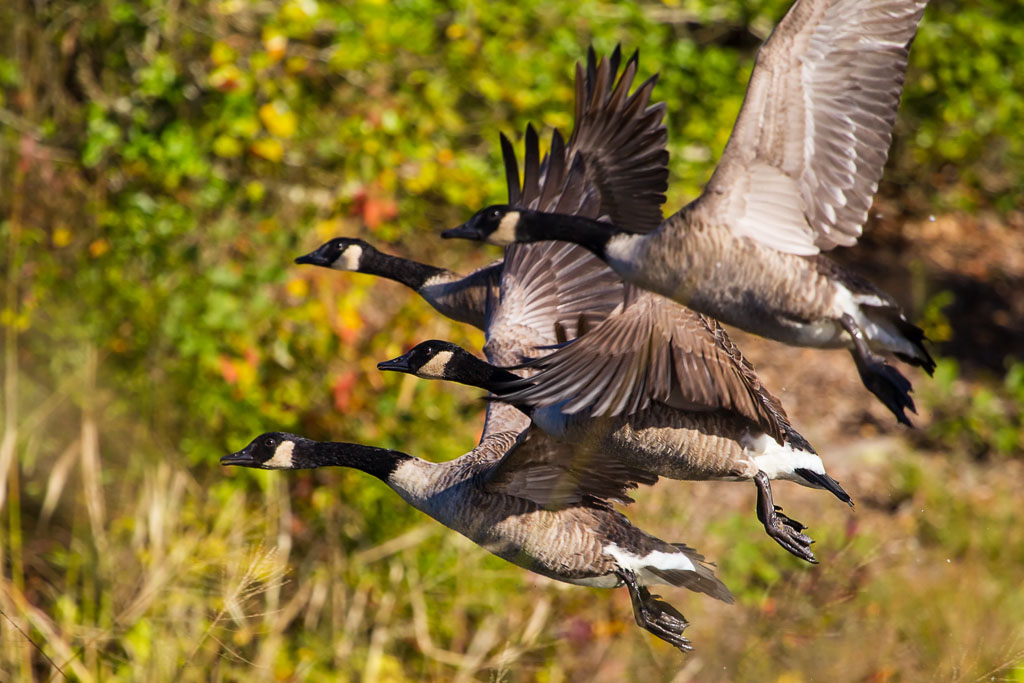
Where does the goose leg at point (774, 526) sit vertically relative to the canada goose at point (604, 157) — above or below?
below

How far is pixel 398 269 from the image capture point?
6207mm

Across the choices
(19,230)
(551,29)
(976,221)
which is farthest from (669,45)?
(19,230)

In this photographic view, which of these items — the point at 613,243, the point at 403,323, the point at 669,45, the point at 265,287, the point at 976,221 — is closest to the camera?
the point at 613,243

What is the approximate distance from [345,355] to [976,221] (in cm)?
687

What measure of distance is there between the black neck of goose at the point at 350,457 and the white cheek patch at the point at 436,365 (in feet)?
1.19

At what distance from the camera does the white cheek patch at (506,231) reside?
4.54 m

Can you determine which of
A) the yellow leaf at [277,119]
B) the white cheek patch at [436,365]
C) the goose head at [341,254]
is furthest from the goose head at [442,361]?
the yellow leaf at [277,119]

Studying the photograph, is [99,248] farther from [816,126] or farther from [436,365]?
[816,126]

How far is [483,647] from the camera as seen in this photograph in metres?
6.74

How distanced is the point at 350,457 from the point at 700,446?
1.42 m

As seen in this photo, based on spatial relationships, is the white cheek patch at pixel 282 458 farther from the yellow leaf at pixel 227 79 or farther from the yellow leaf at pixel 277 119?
the yellow leaf at pixel 227 79

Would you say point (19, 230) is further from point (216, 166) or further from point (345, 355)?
point (345, 355)

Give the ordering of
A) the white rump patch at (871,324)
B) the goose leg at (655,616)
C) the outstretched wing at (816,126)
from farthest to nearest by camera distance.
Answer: the goose leg at (655,616), the white rump patch at (871,324), the outstretched wing at (816,126)

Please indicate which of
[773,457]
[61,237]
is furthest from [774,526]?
[61,237]
